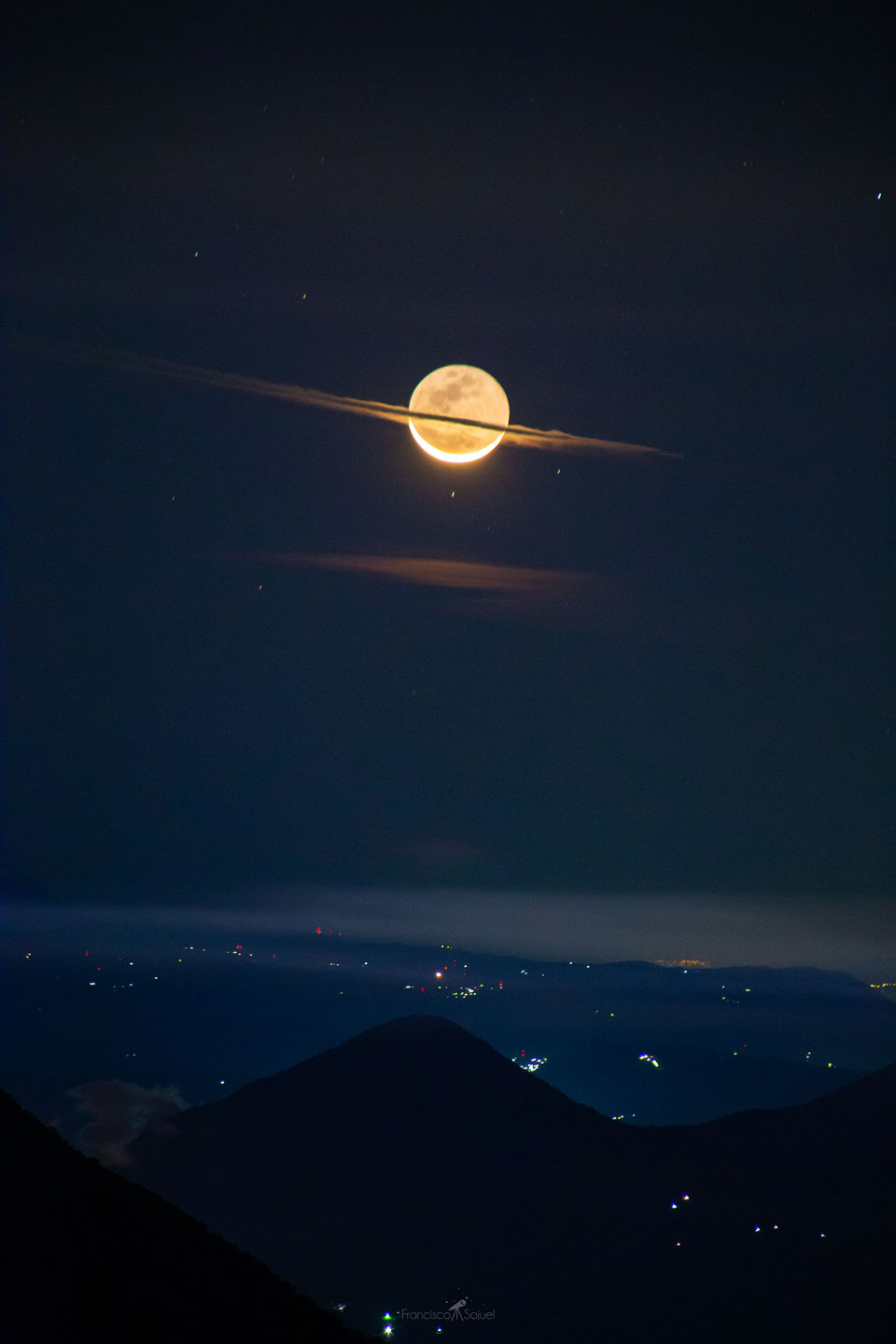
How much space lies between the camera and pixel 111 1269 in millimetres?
29547

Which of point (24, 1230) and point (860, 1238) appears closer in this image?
point (24, 1230)

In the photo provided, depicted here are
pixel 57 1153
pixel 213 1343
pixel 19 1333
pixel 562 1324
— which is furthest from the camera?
pixel 562 1324

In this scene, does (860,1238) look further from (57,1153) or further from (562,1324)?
(57,1153)

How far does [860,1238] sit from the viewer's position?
19050 cm

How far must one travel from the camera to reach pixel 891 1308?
164500mm

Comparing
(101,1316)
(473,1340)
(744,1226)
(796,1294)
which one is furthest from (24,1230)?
(744,1226)

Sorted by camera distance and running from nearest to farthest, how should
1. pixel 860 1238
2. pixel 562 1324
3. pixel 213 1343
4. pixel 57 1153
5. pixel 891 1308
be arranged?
pixel 213 1343 < pixel 57 1153 < pixel 891 1308 < pixel 562 1324 < pixel 860 1238

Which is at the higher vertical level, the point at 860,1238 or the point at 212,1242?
the point at 212,1242

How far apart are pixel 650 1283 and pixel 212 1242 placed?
18282cm

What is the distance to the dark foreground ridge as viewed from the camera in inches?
1045

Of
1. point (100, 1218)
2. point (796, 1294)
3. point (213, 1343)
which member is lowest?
point (796, 1294)

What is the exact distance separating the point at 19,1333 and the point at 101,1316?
8.75ft

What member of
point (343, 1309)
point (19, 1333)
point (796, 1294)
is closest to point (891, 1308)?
point (796, 1294)

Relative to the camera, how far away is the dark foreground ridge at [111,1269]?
87.0ft
